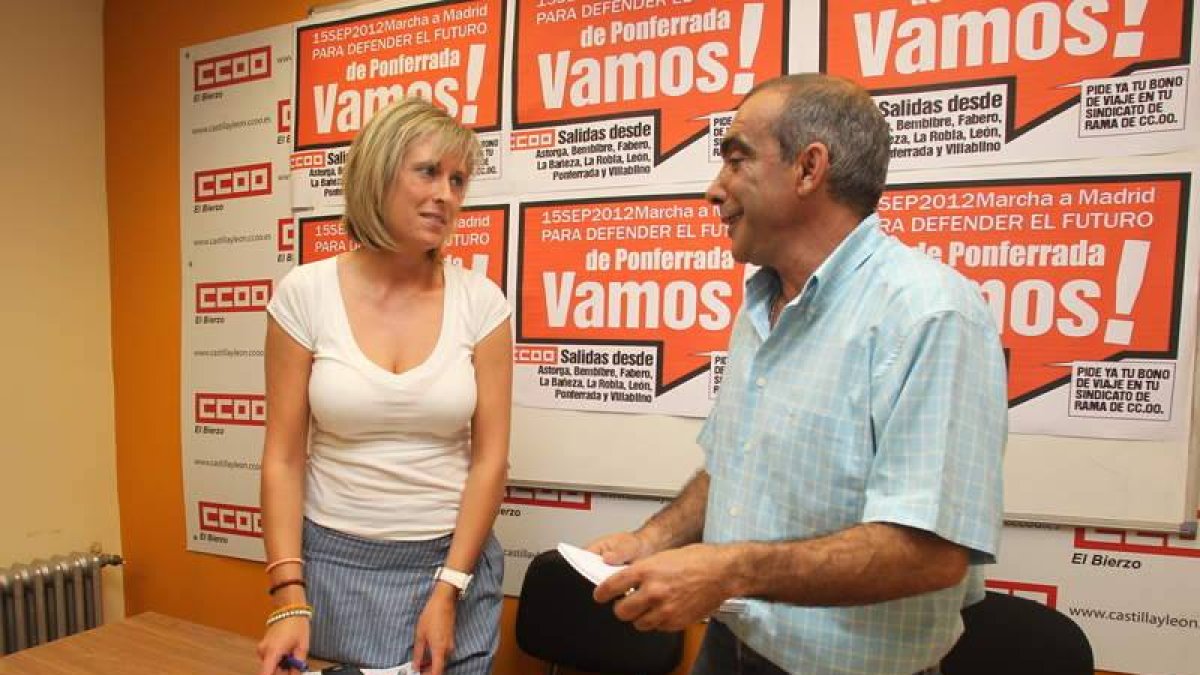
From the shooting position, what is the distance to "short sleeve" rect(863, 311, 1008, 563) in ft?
2.41

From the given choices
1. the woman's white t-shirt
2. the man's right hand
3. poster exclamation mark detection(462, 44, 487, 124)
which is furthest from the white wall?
the man's right hand

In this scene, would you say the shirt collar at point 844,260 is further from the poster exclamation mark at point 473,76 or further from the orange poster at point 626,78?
the poster exclamation mark at point 473,76

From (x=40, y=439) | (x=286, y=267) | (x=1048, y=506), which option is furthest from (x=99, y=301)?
(x=1048, y=506)

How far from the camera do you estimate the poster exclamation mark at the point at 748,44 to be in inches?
63.3

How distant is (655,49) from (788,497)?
123 cm

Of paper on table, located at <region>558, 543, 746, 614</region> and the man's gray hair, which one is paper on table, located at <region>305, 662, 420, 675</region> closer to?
paper on table, located at <region>558, 543, 746, 614</region>

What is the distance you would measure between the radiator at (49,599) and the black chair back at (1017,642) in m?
2.66

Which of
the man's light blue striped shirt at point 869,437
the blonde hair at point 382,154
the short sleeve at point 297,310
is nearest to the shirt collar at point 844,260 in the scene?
the man's light blue striped shirt at point 869,437

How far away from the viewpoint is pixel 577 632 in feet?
5.57

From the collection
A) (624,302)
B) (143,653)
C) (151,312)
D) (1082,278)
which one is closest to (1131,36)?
(1082,278)

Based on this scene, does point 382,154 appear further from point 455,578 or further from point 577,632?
point 577,632

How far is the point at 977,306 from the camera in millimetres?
785

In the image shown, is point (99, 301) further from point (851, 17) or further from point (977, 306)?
point (977, 306)

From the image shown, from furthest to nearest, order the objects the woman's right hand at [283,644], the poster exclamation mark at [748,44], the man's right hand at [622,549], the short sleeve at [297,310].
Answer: the poster exclamation mark at [748,44], the short sleeve at [297,310], the woman's right hand at [283,644], the man's right hand at [622,549]
